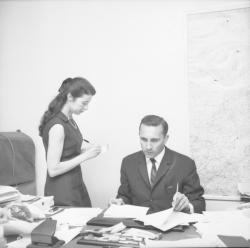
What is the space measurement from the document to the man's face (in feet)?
2.16

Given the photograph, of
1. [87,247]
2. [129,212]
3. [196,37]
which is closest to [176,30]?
[196,37]

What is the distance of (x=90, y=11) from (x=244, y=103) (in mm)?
1566

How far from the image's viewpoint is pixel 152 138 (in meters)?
2.03

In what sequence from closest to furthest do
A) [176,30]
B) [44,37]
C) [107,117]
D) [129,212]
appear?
[129,212]
[176,30]
[107,117]
[44,37]

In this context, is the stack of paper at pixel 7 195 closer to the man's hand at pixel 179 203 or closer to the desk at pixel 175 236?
the desk at pixel 175 236

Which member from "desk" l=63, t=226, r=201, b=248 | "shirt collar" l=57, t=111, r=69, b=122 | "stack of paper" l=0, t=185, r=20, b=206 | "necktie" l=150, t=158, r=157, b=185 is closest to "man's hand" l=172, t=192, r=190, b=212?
"desk" l=63, t=226, r=201, b=248

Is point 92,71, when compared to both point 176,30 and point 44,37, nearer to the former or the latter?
point 44,37

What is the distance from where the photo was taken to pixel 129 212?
149 cm

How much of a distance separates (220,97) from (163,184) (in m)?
0.91

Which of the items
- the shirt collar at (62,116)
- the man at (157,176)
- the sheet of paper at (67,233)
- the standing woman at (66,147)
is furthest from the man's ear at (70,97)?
the sheet of paper at (67,233)

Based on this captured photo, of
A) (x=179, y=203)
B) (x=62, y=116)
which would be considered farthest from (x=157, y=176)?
(x=62, y=116)

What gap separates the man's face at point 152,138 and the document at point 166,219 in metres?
0.66

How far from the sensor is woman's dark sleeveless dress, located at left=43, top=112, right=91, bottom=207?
6.83 feet

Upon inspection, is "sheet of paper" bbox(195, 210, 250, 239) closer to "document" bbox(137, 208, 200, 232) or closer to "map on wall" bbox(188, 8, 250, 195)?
"document" bbox(137, 208, 200, 232)
